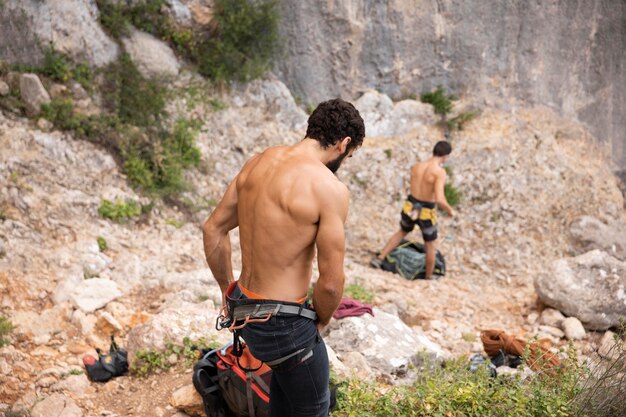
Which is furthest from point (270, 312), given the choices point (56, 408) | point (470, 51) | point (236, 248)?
point (470, 51)

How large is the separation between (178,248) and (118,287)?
120 centimetres

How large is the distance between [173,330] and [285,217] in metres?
2.04

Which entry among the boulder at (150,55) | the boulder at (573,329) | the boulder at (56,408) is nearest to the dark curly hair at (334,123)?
the boulder at (56,408)

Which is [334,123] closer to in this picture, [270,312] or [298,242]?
[298,242]

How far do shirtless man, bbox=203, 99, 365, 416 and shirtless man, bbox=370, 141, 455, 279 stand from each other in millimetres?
4473

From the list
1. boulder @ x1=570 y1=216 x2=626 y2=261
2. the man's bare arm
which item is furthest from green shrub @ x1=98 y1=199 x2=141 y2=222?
boulder @ x1=570 y1=216 x2=626 y2=261

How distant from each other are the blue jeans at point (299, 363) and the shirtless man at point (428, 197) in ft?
15.2

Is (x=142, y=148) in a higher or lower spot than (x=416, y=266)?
higher

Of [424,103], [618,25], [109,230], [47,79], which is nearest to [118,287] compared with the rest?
[109,230]

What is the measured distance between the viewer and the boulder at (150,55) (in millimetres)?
8133

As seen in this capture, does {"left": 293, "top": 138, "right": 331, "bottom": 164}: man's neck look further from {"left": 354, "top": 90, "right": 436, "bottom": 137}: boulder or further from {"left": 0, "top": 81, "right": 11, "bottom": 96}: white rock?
{"left": 354, "top": 90, "right": 436, "bottom": 137}: boulder

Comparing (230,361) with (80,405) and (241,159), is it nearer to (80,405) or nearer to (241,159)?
(80,405)

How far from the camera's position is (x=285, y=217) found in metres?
2.68

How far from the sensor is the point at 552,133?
34.1 ft
